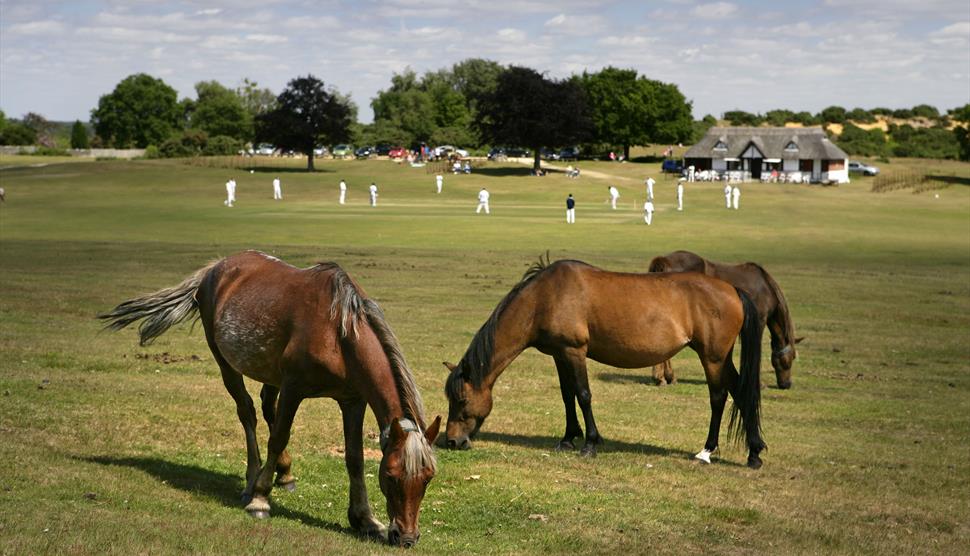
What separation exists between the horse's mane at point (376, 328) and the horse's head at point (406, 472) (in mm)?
229

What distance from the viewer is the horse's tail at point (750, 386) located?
1417 centimetres

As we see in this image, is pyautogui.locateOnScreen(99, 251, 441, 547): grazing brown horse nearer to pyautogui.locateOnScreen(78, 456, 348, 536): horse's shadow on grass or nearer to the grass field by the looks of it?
pyautogui.locateOnScreen(78, 456, 348, 536): horse's shadow on grass

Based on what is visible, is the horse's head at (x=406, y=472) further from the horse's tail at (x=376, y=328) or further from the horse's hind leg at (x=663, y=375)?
the horse's hind leg at (x=663, y=375)

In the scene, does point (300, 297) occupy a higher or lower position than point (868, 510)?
higher

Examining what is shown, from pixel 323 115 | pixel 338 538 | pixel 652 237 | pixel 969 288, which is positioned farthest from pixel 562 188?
pixel 338 538

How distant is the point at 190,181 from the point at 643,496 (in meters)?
95.2

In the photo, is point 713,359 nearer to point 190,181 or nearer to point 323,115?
point 190,181

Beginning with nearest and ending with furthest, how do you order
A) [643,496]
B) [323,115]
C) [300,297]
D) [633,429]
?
[300,297]
[643,496]
[633,429]
[323,115]

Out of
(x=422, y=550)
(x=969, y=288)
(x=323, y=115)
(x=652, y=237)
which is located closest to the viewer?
(x=422, y=550)

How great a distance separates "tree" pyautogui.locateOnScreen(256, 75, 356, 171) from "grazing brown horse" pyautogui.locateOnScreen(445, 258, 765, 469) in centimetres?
10876

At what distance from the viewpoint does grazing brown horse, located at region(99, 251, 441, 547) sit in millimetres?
8977

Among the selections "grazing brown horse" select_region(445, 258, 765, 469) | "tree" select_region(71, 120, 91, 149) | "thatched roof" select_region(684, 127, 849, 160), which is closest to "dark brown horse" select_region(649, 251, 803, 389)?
"grazing brown horse" select_region(445, 258, 765, 469)

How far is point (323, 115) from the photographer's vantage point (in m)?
122

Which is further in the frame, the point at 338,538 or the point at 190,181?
the point at 190,181
